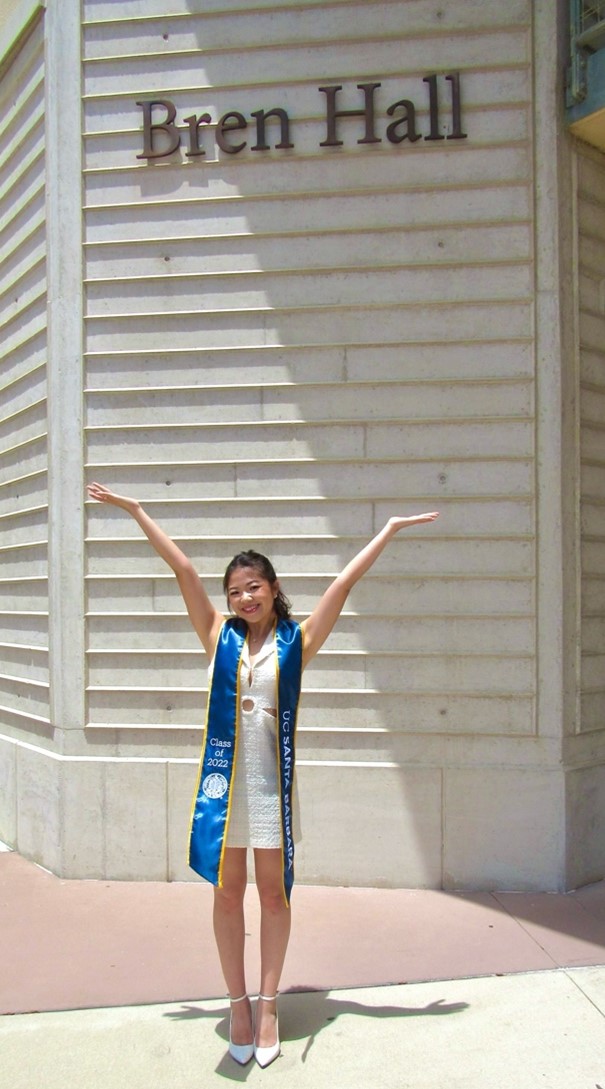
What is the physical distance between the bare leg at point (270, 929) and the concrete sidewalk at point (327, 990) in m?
0.14

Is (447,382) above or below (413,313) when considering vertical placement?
below

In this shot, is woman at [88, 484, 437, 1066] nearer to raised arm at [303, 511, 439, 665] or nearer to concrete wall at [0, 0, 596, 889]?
raised arm at [303, 511, 439, 665]

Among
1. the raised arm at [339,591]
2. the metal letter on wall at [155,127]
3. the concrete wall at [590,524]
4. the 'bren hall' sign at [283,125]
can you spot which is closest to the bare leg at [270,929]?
the raised arm at [339,591]

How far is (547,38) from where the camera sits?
18.8ft

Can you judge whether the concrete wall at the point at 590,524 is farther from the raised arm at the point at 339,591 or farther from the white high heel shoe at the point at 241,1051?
the white high heel shoe at the point at 241,1051

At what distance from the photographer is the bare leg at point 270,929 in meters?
3.84

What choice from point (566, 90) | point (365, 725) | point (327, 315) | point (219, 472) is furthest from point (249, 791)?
point (566, 90)

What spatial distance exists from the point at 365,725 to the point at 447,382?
1936 mm

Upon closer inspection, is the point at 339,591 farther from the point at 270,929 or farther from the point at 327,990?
the point at 327,990

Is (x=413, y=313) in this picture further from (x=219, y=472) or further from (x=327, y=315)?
(x=219, y=472)

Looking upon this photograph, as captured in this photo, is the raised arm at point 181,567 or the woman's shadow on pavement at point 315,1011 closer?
the raised arm at point 181,567

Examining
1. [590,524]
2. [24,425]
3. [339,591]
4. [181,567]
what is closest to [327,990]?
[339,591]

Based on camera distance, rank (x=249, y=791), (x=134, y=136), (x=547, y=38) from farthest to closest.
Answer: (x=134, y=136), (x=547, y=38), (x=249, y=791)

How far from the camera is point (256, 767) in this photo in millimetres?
3846
